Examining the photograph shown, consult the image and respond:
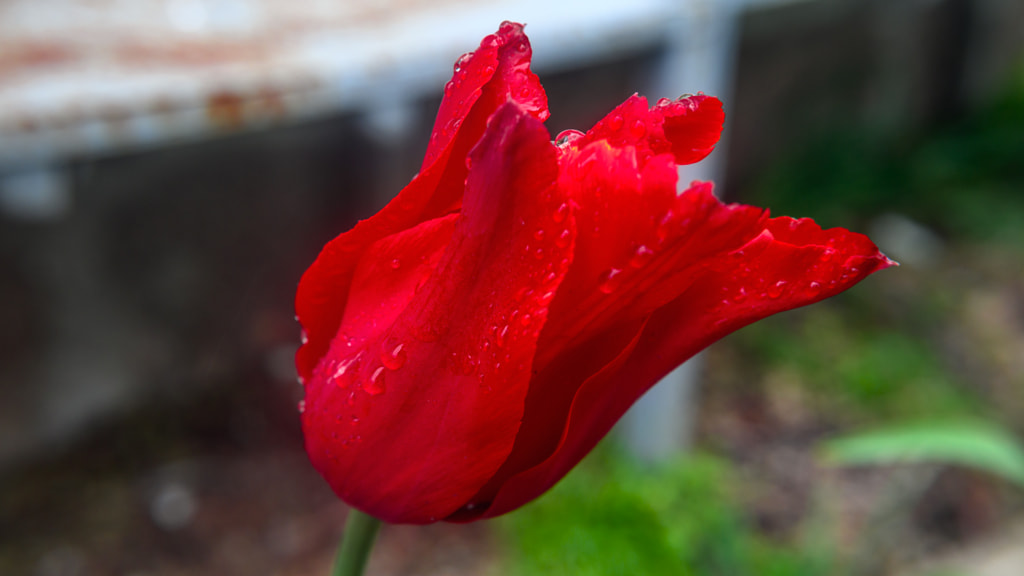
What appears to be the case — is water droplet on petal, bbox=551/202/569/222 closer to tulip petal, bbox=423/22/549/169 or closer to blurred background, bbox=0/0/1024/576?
tulip petal, bbox=423/22/549/169

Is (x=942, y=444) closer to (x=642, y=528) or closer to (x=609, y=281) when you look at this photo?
(x=642, y=528)

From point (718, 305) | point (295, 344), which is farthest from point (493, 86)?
point (295, 344)

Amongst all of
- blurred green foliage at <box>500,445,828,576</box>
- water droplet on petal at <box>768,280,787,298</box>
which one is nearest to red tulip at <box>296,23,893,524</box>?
water droplet on petal at <box>768,280,787,298</box>

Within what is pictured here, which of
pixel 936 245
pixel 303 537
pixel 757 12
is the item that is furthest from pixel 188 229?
pixel 936 245

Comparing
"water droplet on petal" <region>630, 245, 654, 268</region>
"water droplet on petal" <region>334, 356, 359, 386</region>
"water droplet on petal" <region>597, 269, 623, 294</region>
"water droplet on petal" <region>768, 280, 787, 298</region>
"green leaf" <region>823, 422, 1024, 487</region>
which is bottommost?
"green leaf" <region>823, 422, 1024, 487</region>

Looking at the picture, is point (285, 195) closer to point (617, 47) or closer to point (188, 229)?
point (188, 229)

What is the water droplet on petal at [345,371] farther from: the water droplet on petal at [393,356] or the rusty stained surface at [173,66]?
the rusty stained surface at [173,66]
